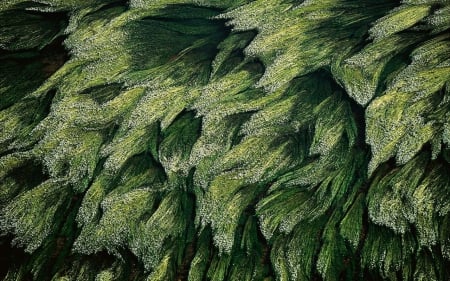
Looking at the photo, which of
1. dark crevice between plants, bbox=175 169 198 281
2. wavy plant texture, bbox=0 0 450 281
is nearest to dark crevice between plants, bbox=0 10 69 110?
wavy plant texture, bbox=0 0 450 281

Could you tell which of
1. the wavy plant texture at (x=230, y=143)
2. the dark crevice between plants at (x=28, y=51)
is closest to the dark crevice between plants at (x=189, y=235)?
the wavy plant texture at (x=230, y=143)

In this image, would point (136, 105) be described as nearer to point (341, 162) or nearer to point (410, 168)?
point (341, 162)

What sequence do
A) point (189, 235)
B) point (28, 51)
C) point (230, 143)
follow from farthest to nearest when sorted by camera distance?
point (28, 51) < point (230, 143) < point (189, 235)

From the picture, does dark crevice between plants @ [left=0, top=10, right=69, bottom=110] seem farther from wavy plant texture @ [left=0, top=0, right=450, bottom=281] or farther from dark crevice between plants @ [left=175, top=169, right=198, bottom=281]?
dark crevice between plants @ [left=175, top=169, right=198, bottom=281]

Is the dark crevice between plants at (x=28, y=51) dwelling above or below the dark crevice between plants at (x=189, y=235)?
above

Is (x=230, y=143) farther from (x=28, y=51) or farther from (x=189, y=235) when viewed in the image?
(x=28, y=51)

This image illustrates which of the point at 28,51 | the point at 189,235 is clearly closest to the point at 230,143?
the point at 189,235

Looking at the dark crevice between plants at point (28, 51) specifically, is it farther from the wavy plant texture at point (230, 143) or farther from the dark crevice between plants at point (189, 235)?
the dark crevice between plants at point (189, 235)

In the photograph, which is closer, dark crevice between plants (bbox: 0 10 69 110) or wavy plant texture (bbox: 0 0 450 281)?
wavy plant texture (bbox: 0 0 450 281)
